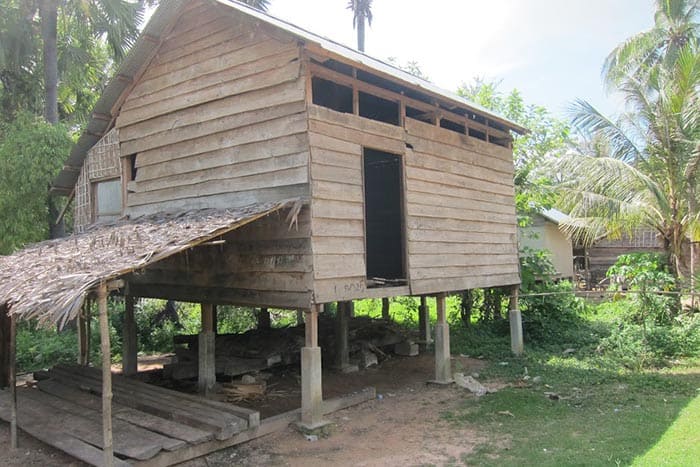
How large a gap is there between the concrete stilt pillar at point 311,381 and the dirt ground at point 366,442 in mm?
252

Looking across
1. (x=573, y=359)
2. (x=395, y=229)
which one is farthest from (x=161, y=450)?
(x=573, y=359)

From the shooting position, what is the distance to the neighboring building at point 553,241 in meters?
25.3

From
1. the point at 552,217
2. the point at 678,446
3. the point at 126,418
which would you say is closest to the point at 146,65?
the point at 126,418

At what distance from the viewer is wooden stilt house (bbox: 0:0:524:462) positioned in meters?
7.89

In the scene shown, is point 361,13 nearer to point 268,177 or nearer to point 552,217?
point 552,217

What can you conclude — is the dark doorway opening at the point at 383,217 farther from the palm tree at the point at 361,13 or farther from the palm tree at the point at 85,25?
the palm tree at the point at 361,13

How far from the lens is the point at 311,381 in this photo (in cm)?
796

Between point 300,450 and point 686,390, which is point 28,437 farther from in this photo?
point 686,390

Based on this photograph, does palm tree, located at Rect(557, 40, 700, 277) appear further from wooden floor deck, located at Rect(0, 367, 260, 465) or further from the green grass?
wooden floor deck, located at Rect(0, 367, 260, 465)

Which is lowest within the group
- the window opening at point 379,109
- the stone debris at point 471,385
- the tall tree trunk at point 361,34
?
the stone debris at point 471,385

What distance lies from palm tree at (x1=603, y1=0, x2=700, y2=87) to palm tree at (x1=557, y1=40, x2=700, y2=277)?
5.74m

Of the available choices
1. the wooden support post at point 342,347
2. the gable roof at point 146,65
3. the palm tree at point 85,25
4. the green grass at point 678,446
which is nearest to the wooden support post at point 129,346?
the gable roof at point 146,65

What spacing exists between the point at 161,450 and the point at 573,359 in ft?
30.6

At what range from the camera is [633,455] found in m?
6.31
